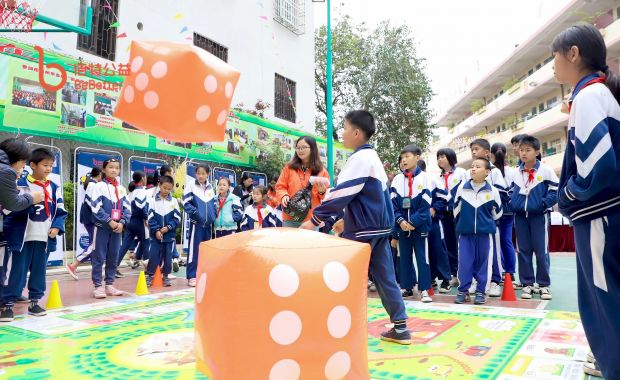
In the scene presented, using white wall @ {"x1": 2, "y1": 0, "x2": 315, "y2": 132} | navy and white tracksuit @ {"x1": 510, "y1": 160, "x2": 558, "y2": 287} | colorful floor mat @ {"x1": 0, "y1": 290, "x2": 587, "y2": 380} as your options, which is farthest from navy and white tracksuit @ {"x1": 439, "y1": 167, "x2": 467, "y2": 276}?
white wall @ {"x1": 2, "y1": 0, "x2": 315, "y2": 132}

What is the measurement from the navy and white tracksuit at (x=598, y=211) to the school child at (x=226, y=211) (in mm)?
5780

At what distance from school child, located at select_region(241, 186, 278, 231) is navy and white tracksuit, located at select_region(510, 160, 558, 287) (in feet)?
13.1

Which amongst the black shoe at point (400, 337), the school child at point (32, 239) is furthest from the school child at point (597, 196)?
the school child at point (32, 239)

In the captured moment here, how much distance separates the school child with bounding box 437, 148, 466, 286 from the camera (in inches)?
220

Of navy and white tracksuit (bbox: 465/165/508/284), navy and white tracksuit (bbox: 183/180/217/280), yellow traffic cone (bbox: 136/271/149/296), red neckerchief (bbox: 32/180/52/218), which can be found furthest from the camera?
navy and white tracksuit (bbox: 183/180/217/280)

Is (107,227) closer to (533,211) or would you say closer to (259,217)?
(259,217)

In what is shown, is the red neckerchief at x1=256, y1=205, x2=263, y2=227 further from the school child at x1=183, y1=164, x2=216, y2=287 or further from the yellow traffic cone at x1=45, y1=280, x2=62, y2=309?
the yellow traffic cone at x1=45, y1=280, x2=62, y2=309

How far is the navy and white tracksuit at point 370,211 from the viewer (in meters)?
2.96

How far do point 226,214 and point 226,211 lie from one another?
0.16 feet

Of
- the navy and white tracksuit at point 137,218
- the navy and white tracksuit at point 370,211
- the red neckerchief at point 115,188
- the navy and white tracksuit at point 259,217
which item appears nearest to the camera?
the navy and white tracksuit at point 370,211

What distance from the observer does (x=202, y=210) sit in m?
6.21

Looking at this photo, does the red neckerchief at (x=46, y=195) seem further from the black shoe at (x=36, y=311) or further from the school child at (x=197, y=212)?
the school child at (x=197, y=212)

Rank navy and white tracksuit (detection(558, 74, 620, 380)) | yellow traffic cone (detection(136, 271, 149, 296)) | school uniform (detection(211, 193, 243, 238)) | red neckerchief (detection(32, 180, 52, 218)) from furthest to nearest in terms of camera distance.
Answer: school uniform (detection(211, 193, 243, 238)) < yellow traffic cone (detection(136, 271, 149, 296)) < red neckerchief (detection(32, 180, 52, 218)) < navy and white tracksuit (detection(558, 74, 620, 380))

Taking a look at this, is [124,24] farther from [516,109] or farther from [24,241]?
[516,109]
